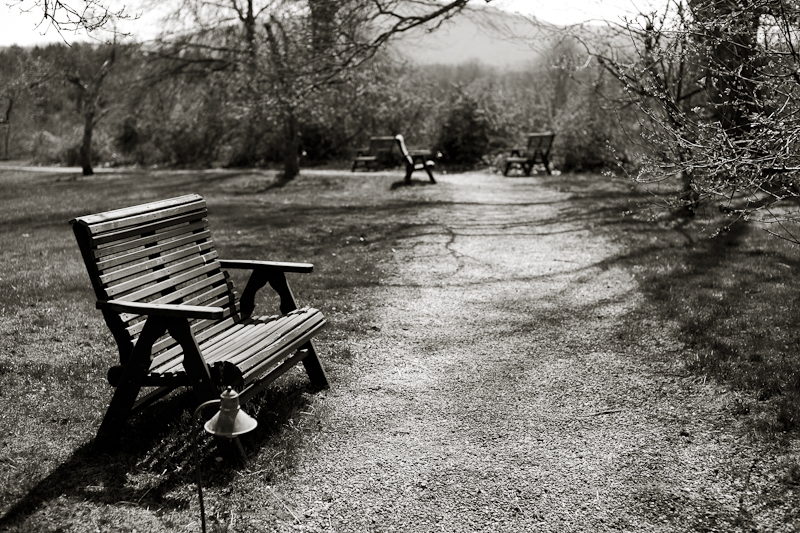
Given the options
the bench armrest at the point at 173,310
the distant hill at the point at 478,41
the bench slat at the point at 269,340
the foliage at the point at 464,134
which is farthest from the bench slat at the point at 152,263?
the foliage at the point at 464,134

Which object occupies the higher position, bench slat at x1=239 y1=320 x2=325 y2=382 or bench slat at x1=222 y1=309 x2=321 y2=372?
bench slat at x1=222 y1=309 x2=321 y2=372

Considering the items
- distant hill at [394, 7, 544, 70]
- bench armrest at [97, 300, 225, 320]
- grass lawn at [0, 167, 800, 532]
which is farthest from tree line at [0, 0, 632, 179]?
bench armrest at [97, 300, 225, 320]

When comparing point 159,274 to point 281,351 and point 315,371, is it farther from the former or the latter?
point 315,371

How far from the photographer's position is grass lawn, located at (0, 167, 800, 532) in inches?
136

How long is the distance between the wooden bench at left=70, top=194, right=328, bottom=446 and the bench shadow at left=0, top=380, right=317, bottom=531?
0.16 metres

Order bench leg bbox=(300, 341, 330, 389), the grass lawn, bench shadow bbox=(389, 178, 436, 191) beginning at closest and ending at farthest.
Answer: the grass lawn
bench leg bbox=(300, 341, 330, 389)
bench shadow bbox=(389, 178, 436, 191)

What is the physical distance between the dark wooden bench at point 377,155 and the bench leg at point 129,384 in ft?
51.3

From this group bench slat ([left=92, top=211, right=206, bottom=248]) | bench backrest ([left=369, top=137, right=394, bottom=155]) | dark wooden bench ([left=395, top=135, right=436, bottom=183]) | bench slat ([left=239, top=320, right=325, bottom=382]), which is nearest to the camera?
bench slat ([left=239, top=320, right=325, bottom=382])

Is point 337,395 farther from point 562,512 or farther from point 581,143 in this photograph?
point 581,143

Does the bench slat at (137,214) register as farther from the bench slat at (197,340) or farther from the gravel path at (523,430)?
the gravel path at (523,430)

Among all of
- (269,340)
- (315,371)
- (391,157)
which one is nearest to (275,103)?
(391,157)

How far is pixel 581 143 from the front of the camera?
19.9 meters

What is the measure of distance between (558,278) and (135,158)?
25086 mm

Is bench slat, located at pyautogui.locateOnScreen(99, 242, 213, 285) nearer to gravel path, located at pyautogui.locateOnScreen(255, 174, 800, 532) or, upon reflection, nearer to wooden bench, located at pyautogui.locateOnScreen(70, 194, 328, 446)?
wooden bench, located at pyautogui.locateOnScreen(70, 194, 328, 446)
